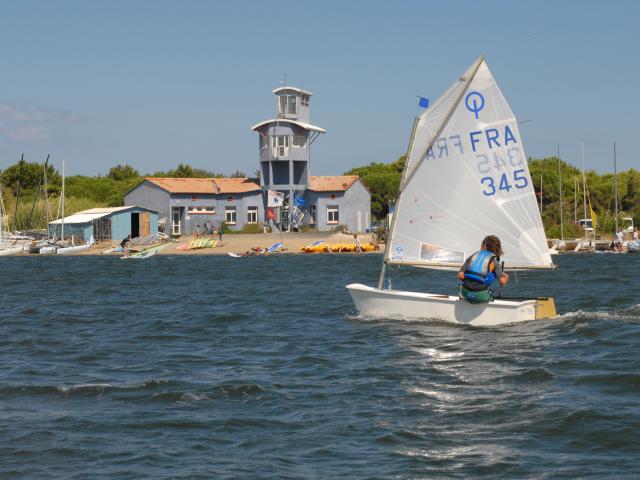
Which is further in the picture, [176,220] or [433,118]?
[176,220]

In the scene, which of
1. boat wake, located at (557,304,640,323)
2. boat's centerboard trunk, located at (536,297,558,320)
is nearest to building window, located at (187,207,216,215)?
boat wake, located at (557,304,640,323)

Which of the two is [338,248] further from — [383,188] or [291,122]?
[383,188]

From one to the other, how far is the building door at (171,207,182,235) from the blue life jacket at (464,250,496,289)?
5844 cm

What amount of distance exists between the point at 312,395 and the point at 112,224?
201 ft

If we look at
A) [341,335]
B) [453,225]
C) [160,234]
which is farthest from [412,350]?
[160,234]

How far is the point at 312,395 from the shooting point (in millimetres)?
15172

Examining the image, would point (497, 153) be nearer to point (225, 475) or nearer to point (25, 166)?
point (225, 475)

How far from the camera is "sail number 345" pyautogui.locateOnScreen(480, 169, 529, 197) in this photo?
73.6 ft

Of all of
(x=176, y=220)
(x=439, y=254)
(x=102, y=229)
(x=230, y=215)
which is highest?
(x=230, y=215)

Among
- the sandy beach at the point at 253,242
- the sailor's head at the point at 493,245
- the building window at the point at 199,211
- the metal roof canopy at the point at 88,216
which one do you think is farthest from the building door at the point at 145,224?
the sailor's head at the point at 493,245

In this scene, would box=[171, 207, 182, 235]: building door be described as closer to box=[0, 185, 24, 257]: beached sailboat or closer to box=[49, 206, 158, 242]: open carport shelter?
box=[49, 206, 158, 242]: open carport shelter

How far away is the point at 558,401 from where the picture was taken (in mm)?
14531

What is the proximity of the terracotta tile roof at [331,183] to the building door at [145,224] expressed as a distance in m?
13.1

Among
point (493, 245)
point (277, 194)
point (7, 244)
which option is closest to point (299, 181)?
point (277, 194)
